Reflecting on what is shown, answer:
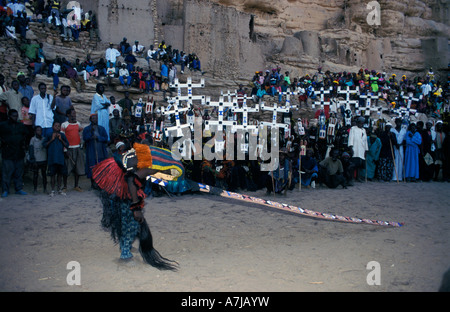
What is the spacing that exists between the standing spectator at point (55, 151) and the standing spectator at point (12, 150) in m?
0.53

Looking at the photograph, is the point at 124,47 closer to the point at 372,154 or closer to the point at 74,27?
the point at 74,27

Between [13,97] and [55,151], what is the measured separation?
232cm

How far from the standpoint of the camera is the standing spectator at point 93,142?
9556mm

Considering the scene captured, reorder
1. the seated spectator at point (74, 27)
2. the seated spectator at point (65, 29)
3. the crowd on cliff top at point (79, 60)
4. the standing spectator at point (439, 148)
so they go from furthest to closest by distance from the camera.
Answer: the seated spectator at point (74, 27) → the seated spectator at point (65, 29) → the crowd on cliff top at point (79, 60) → the standing spectator at point (439, 148)

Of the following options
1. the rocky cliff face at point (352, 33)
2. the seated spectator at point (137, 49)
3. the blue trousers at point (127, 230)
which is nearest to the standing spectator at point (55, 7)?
the seated spectator at point (137, 49)

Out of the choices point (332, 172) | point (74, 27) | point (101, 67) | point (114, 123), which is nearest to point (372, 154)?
point (332, 172)

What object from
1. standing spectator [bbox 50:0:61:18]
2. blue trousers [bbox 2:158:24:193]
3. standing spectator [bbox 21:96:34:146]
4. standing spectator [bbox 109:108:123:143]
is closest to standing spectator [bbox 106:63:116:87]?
standing spectator [bbox 50:0:61:18]

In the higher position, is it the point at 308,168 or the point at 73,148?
the point at 73,148

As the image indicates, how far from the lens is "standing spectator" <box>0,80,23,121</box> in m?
9.86

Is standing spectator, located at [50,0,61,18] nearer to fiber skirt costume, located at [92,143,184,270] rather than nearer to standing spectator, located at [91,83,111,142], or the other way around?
standing spectator, located at [91,83,111,142]

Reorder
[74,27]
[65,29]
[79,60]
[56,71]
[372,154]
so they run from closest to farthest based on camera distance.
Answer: [372,154] → [56,71] → [79,60] → [65,29] → [74,27]

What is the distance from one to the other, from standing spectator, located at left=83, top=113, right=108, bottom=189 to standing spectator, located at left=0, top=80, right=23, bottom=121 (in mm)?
1975

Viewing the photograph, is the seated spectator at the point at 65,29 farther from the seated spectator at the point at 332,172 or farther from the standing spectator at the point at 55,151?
the seated spectator at the point at 332,172

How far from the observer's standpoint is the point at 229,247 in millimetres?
5816
